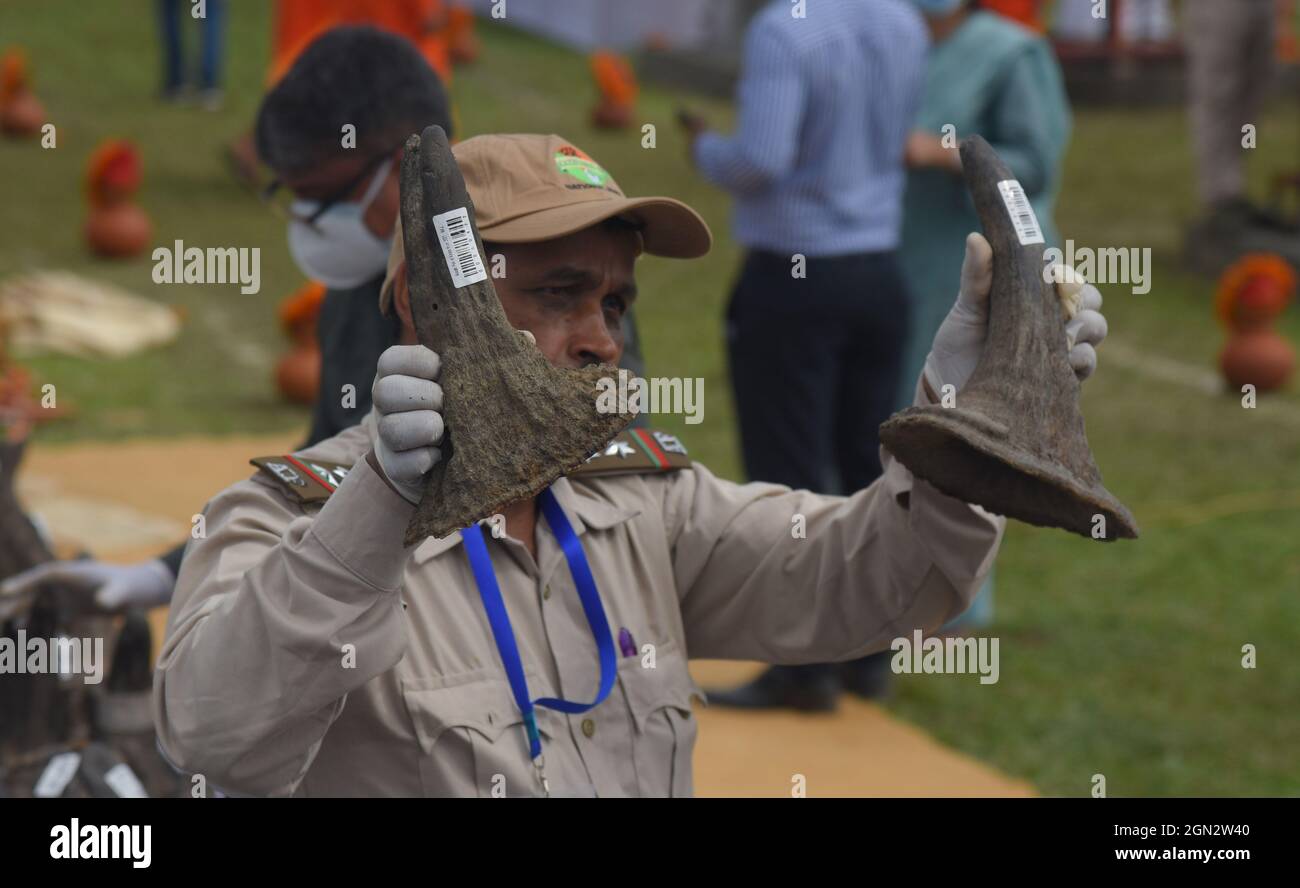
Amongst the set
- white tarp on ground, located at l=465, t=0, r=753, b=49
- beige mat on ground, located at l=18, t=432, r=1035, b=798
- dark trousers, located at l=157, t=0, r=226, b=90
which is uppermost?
white tarp on ground, located at l=465, t=0, r=753, b=49

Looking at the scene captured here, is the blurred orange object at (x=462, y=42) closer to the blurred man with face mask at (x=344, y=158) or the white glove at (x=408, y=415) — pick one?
the blurred man with face mask at (x=344, y=158)

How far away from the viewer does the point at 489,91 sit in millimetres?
18406

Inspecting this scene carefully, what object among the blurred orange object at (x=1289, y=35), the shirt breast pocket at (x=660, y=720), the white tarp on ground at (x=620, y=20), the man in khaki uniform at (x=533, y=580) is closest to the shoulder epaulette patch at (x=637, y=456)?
the man in khaki uniform at (x=533, y=580)

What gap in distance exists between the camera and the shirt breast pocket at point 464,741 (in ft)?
7.25

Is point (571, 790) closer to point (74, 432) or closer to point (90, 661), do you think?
point (90, 661)

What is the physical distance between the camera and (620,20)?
2202cm

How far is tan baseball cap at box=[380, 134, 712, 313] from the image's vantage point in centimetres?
222

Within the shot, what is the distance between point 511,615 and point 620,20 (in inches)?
808

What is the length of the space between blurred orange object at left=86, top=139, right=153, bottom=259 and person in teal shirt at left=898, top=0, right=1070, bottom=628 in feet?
23.7

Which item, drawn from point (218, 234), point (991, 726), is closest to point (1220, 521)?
point (991, 726)

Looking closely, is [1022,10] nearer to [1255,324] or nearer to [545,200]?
[1255,324]

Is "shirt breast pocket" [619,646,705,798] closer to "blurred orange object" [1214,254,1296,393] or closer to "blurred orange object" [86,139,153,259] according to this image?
"blurred orange object" [1214,254,1296,393]

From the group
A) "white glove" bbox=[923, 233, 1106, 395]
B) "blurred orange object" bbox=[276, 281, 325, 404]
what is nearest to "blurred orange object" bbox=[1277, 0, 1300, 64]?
"blurred orange object" bbox=[276, 281, 325, 404]
